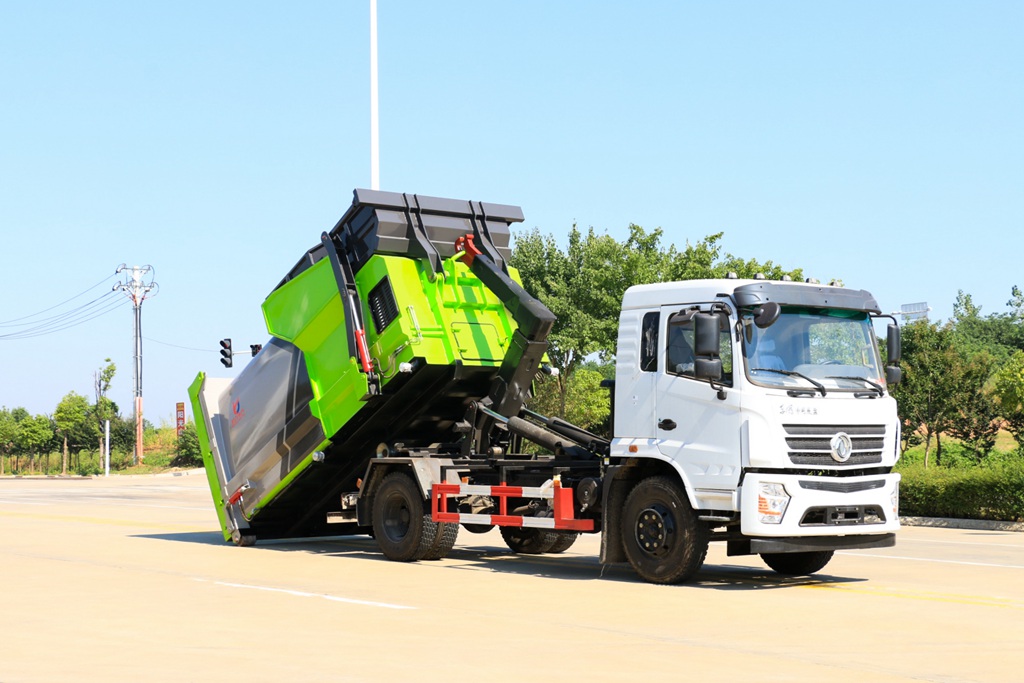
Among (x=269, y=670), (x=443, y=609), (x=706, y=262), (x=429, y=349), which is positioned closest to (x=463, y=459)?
(x=429, y=349)

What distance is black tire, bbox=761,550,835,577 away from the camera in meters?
13.4

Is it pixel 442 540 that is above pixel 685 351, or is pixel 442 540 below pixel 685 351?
below

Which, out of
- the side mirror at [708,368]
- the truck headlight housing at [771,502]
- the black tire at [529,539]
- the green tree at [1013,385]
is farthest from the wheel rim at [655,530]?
the green tree at [1013,385]

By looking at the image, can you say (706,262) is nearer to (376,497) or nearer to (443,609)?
(376,497)

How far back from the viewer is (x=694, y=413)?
12.1m

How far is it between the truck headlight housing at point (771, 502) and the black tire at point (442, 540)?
439 centimetres

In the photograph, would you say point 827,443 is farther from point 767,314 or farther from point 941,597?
point 941,597

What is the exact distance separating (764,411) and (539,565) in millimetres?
4214

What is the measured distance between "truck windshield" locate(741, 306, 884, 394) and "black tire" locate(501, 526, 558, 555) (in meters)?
5.23

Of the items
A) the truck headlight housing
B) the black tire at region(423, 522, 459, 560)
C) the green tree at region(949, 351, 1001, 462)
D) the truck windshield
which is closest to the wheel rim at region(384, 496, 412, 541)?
the black tire at region(423, 522, 459, 560)

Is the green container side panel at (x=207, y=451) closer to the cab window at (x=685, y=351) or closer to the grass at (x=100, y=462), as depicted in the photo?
the cab window at (x=685, y=351)

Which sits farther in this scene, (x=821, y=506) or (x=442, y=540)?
(x=442, y=540)

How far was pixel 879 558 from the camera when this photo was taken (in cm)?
1588

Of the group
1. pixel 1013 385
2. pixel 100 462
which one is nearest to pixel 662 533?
pixel 1013 385
